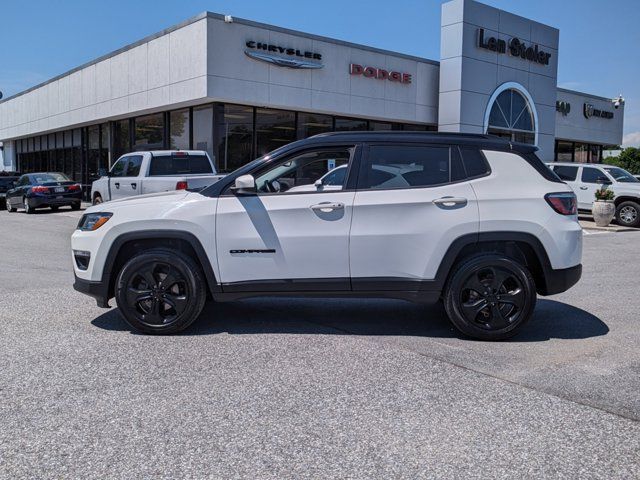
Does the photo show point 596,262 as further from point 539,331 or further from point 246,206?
point 246,206

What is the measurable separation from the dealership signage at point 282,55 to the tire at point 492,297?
16096 mm

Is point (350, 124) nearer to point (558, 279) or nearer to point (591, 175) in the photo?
point (591, 175)

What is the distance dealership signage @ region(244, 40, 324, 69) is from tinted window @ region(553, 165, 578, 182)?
907 cm

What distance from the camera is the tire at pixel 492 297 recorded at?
533 cm

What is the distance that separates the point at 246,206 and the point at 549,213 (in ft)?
8.98

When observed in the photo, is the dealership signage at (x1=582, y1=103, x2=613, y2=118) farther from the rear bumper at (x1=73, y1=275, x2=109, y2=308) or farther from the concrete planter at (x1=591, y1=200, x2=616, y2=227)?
the rear bumper at (x1=73, y1=275, x2=109, y2=308)

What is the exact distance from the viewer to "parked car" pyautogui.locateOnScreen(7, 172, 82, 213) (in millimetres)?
22156

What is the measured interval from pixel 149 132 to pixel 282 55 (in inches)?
286

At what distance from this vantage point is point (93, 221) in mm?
5684

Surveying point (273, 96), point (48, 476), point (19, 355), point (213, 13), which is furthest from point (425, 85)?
point (48, 476)

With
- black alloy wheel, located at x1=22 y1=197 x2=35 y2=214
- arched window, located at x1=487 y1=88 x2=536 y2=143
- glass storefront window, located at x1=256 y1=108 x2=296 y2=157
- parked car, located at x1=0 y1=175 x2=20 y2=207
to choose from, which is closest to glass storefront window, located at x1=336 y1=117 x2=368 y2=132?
glass storefront window, located at x1=256 y1=108 x2=296 y2=157

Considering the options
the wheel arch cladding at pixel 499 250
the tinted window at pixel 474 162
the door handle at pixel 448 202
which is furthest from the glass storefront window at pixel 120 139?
the wheel arch cladding at pixel 499 250

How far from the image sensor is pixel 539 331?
5824 millimetres

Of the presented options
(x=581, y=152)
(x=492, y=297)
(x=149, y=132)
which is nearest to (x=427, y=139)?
(x=492, y=297)
